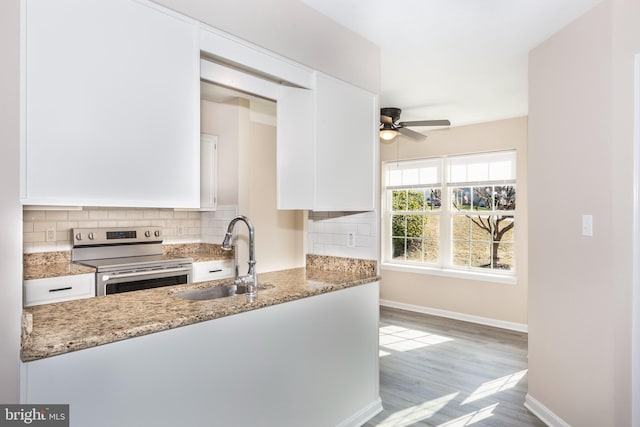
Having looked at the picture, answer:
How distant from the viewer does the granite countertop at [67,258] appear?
Answer: 9.78 feet

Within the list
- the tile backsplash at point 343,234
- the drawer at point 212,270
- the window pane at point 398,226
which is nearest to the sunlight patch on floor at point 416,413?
the tile backsplash at point 343,234

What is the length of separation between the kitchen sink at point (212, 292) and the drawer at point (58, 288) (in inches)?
53.2

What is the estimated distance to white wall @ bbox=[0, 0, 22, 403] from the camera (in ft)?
3.99

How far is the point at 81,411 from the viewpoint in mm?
1315

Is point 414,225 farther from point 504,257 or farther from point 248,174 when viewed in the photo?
point 248,174

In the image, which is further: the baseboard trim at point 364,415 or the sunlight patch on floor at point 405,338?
the sunlight patch on floor at point 405,338

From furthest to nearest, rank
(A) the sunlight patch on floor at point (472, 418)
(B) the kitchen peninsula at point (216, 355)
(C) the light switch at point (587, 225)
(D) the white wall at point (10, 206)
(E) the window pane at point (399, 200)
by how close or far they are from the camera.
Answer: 1. (E) the window pane at point (399, 200)
2. (A) the sunlight patch on floor at point (472, 418)
3. (C) the light switch at point (587, 225)
4. (B) the kitchen peninsula at point (216, 355)
5. (D) the white wall at point (10, 206)

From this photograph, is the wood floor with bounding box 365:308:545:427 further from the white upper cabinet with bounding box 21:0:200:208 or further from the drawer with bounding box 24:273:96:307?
the drawer with bounding box 24:273:96:307

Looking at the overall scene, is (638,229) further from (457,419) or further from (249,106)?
(249,106)

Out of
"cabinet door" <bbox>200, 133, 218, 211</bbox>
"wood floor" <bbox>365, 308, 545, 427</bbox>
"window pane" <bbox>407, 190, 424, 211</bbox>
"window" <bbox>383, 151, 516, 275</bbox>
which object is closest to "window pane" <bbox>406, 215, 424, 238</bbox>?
"window" <bbox>383, 151, 516, 275</bbox>

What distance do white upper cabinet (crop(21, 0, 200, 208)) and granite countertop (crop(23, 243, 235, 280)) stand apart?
184 cm

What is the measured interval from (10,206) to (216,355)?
0.94m

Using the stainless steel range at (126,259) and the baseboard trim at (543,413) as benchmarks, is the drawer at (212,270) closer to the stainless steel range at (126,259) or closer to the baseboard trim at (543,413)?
the stainless steel range at (126,259)

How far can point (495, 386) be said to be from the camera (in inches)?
125
